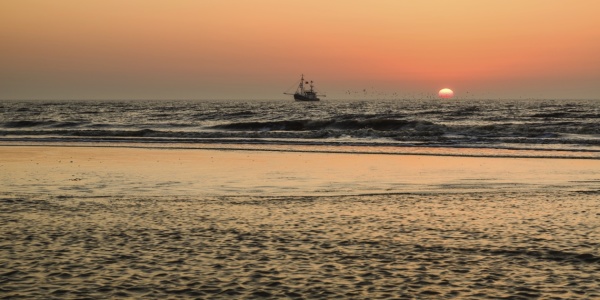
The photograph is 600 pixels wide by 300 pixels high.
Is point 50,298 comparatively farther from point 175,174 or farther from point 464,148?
point 464,148

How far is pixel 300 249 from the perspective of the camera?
827cm

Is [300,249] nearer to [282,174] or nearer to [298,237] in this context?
[298,237]

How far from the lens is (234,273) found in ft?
23.5

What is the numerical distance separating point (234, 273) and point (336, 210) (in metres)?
4.66

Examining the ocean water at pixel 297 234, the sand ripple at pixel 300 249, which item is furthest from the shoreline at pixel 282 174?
the sand ripple at pixel 300 249

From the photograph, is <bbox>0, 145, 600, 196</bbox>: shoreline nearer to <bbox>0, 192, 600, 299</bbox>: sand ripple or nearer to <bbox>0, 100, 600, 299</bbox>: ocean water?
<bbox>0, 100, 600, 299</bbox>: ocean water

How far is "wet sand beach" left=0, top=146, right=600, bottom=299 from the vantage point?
22.0ft

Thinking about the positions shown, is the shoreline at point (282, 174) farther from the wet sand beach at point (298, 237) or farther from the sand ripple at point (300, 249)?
the sand ripple at point (300, 249)

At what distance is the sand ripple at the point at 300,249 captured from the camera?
6621 mm

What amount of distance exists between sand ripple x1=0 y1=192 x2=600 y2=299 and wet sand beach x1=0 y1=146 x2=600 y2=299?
0.08 feet

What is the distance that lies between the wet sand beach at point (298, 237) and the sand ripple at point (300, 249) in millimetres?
25

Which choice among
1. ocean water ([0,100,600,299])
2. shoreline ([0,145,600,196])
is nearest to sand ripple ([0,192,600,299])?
ocean water ([0,100,600,299])

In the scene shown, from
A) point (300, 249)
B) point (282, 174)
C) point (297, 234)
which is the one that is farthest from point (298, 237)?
point (282, 174)

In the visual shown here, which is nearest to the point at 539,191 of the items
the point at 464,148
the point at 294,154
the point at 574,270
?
the point at 574,270
